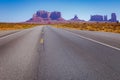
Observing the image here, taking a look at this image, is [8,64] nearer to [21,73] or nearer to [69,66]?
[21,73]

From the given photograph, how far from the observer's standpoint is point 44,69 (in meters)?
5.98

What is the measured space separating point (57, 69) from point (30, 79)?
1252 mm

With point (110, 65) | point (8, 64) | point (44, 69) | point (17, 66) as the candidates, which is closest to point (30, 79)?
point (44, 69)

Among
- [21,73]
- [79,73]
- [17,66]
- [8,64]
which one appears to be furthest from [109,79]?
[8,64]

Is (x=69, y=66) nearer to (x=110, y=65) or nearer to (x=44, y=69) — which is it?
(x=44, y=69)

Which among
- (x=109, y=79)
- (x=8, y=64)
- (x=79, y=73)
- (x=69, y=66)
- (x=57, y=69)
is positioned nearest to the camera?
(x=109, y=79)

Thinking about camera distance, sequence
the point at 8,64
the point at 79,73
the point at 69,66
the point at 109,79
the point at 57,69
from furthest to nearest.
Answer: the point at 8,64 → the point at 69,66 → the point at 57,69 → the point at 79,73 → the point at 109,79

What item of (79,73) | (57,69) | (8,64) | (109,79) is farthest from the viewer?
(8,64)

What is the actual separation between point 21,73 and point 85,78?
1732mm

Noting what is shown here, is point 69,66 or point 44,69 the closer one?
point 44,69

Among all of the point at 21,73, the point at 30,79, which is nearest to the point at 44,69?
the point at 21,73

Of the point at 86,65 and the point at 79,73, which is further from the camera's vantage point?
the point at 86,65

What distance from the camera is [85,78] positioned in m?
4.98

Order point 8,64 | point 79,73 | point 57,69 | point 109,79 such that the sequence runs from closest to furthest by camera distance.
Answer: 1. point 109,79
2. point 79,73
3. point 57,69
4. point 8,64
